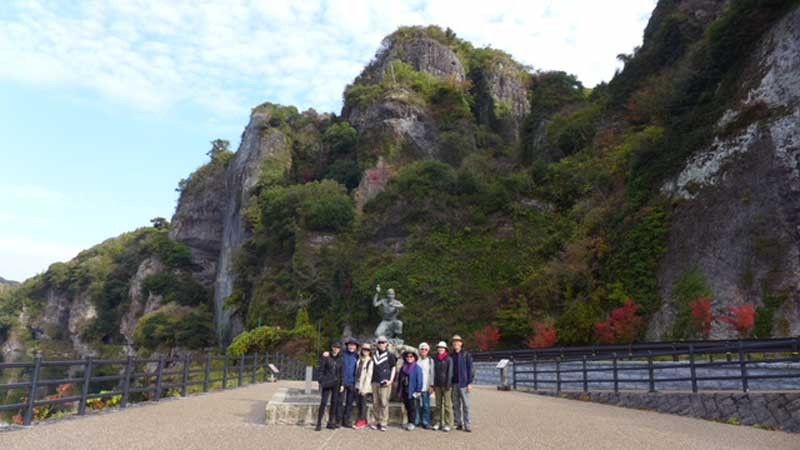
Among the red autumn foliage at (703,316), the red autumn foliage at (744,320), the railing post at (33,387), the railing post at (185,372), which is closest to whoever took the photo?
the railing post at (33,387)

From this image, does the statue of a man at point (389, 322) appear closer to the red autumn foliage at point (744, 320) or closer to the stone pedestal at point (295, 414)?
the stone pedestal at point (295, 414)

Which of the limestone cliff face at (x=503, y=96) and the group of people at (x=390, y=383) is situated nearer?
the group of people at (x=390, y=383)

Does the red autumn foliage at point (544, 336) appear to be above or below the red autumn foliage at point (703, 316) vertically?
below

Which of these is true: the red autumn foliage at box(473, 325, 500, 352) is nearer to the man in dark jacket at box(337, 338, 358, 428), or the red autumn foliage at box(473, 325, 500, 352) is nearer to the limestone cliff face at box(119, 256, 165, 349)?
the man in dark jacket at box(337, 338, 358, 428)

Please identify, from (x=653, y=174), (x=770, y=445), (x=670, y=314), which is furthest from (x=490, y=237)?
(x=770, y=445)

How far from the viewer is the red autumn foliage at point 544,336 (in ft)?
92.4

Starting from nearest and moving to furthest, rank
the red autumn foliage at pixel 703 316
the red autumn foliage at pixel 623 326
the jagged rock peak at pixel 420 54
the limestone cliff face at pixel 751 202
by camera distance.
Answer: the limestone cliff face at pixel 751 202 → the red autumn foliage at pixel 703 316 → the red autumn foliage at pixel 623 326 → the jagged rock peak at pixel 420 54

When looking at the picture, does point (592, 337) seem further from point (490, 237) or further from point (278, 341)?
point (278, 341)

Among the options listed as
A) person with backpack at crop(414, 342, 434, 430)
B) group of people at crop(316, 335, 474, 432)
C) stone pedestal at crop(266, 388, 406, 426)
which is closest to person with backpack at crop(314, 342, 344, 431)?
group of people at crop(316, 335, 474, 432)

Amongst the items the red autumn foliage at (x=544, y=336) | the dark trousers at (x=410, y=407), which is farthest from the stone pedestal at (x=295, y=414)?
the red autumn foliage at (x=544, y=336)

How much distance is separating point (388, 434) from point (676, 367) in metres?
7.34

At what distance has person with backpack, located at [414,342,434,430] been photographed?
954cm

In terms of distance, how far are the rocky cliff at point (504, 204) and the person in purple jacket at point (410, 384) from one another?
16.7 metres

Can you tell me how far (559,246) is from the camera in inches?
1371
